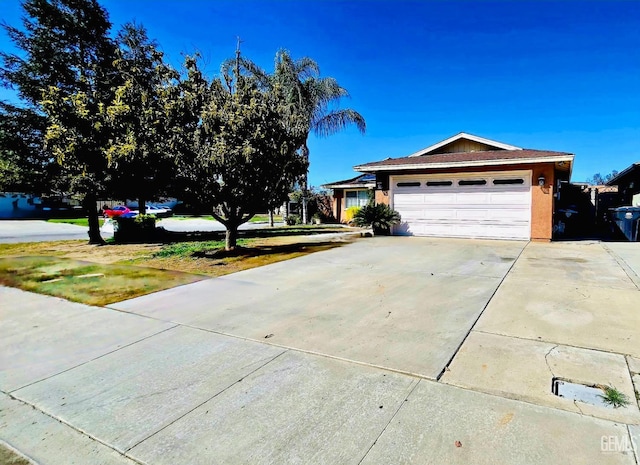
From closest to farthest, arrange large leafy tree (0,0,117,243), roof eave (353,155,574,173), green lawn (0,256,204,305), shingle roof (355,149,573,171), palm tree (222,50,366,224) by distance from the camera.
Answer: green lawn (0,256,204,305), large leafy tree (0,0,117,243), roof eave (353,155,574,173), shingle roof (355,149,573,171), palm tree (222,50,366,224)

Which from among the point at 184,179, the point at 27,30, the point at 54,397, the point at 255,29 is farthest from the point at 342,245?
the point at 27,30

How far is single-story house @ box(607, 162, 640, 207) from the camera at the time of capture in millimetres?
14441

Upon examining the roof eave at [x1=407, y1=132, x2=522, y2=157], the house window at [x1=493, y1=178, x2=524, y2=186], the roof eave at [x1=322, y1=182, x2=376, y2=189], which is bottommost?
the house window at [x1=493, y1=178, x2=524, y2=186]

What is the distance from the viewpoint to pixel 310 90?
1981 centimetres

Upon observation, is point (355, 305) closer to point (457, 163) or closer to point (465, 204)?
point (457, 163)

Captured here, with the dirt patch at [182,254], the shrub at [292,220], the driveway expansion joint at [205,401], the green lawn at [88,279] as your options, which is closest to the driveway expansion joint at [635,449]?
the driveway expansion joint at [205,401]

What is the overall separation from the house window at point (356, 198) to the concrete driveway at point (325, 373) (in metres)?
16.7

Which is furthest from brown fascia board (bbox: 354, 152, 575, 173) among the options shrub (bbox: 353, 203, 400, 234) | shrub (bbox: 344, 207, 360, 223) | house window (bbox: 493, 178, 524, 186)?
shrub (bbox: 344, 207, 360, 223)

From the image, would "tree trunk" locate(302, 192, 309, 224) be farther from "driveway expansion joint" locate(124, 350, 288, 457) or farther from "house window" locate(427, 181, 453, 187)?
"driveway expansion joint" locate(124, 350, 288, 457)

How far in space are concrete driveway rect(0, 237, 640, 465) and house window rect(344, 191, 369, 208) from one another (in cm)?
1671

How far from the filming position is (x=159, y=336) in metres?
4.15

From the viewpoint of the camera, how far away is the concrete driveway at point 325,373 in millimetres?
2250

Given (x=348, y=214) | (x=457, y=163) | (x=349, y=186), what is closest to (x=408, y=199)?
(x=457, y=163)

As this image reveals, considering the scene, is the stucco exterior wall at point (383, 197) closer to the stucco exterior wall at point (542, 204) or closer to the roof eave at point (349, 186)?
the stucco exterior wall at point (542, 204)
